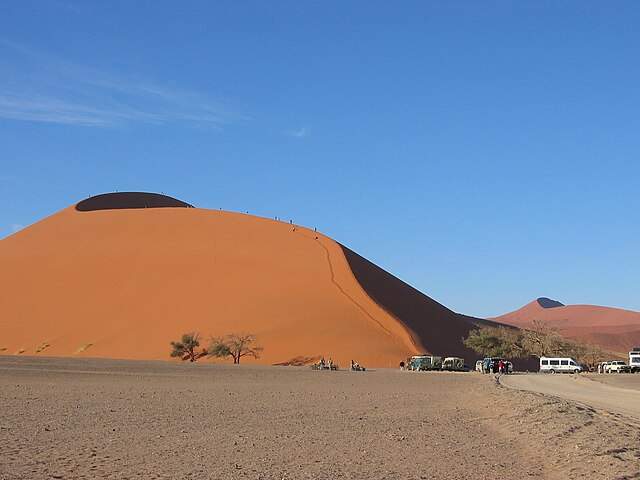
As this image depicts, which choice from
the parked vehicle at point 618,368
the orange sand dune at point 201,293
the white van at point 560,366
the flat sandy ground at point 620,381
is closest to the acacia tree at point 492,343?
the orange sand dune at point 201,293

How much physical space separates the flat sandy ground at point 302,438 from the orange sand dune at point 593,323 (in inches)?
3848

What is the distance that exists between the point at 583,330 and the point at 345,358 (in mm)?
91850

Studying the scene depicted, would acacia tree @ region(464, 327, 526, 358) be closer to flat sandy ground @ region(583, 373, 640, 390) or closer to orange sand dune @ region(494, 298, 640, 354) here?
flat sandy ground @ region(583, 373, 640, 390)

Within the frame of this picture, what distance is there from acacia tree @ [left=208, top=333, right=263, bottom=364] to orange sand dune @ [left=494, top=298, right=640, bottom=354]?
6264 centimetres

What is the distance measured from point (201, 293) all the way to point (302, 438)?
61.9 meters

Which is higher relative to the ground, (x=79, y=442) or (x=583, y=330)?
(x=583, y=330)

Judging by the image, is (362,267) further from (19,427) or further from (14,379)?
(19,427)

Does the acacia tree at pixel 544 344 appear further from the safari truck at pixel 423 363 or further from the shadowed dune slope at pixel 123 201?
the shadowed dune slope at pixel 123 201

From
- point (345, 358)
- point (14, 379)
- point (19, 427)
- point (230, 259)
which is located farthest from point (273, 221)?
point (19, 427)

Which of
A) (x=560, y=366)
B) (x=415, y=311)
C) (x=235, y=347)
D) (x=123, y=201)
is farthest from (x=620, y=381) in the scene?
(x=123, y=201)

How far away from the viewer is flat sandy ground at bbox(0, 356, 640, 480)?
1077 centimetres

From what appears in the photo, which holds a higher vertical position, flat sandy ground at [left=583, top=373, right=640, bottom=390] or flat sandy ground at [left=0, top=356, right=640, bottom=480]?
flat sandy ground at [left=583, top=373, right=640, bottom=390]

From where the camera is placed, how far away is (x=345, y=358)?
61875 mm

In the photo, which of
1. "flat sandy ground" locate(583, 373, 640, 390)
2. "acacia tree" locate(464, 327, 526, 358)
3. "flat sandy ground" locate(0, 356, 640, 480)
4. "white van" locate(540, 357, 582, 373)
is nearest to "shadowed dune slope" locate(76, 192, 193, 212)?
"acacia tree" locate(464, 327, 526, 358)
